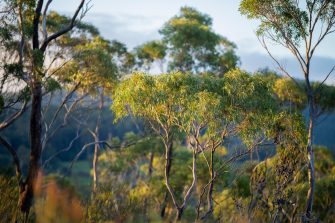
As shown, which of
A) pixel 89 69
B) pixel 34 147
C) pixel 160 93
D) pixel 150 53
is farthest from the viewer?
pixel 150 53

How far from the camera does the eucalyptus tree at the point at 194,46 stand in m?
28.1

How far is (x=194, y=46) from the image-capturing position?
28.5 metres

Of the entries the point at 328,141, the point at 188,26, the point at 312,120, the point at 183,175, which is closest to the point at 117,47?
the point at 188,26

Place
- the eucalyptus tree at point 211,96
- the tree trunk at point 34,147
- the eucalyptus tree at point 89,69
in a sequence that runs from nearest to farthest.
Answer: the eucalyptus tree at point 211,96
the tree trunk at point 34,147
the eucalyptus tree at point 89,69

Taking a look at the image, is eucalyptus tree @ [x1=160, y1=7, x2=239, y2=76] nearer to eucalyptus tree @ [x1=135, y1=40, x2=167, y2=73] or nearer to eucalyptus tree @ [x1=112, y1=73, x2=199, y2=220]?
eucalyptus tree @ [x1=135, y1=40, x2=167, y2=73]

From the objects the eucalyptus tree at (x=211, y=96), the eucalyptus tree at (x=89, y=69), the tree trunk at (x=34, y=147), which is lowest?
the tree trunk at (x=34, y=147)

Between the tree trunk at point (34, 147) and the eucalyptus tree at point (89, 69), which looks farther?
the eucalyptus tree at point (89, 69)

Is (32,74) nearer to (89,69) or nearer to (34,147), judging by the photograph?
(34,147)

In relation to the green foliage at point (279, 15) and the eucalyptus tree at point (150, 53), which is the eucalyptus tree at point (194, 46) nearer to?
the eucalyptus tree at point (150, 53)

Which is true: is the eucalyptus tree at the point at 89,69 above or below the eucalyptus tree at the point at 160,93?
above

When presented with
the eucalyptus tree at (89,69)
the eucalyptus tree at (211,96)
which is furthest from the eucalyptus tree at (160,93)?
the eucalyptus tree at (89,69)

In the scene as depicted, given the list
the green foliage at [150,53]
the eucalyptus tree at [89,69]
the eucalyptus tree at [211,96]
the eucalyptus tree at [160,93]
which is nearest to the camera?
the eucalyptus tree at [211,96]

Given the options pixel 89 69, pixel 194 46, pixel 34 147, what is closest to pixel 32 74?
pixel 34 147

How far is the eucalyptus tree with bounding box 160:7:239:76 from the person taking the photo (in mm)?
28094
